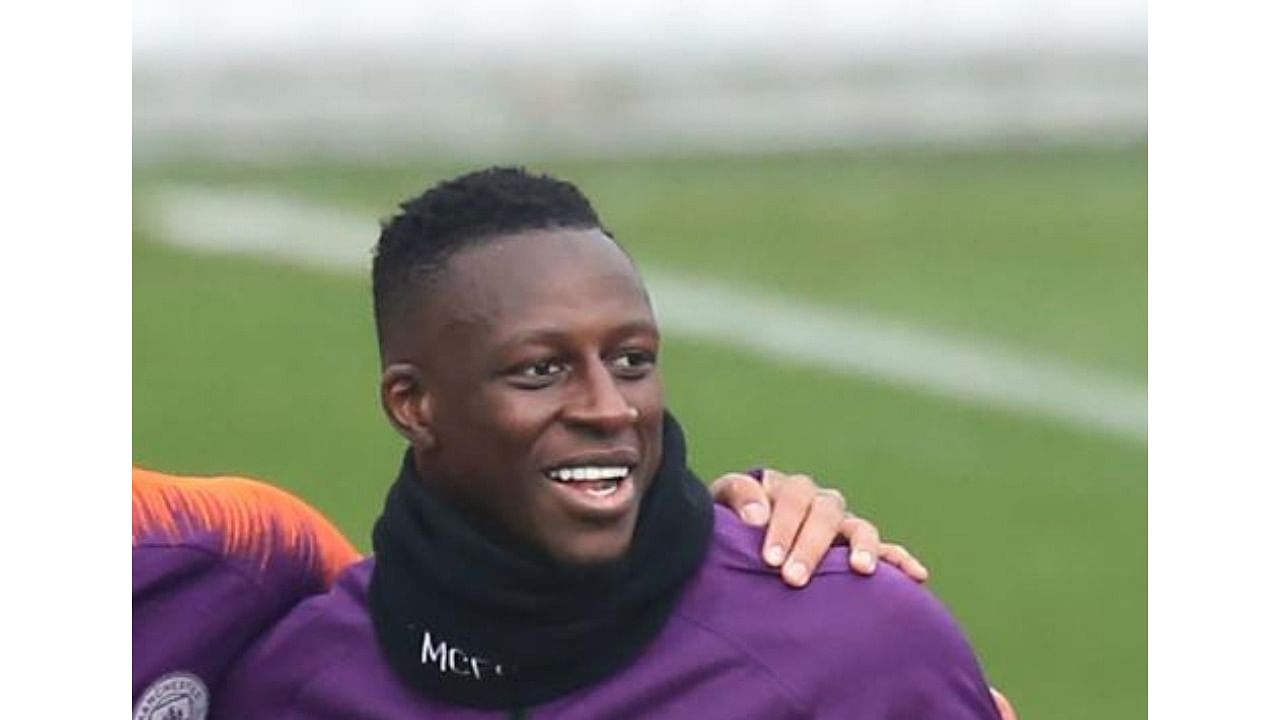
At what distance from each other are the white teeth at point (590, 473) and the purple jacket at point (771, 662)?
0.17 metres

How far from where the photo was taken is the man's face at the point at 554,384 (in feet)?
8.29

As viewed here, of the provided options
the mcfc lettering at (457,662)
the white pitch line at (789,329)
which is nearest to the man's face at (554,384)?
the mcfc lettering at (457,662)

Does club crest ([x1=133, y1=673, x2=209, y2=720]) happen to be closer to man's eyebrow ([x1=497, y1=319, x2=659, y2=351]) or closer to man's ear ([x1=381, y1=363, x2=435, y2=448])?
man's ear ([x1=381, y1=363, x2=435, y2=448])

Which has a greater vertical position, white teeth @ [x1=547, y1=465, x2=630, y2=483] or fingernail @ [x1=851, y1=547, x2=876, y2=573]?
white teeth @ [x1=547, y1=465, x2=630, y2=483]

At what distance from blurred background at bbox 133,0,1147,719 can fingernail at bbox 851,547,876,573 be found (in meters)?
3.97

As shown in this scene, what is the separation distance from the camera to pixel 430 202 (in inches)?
106

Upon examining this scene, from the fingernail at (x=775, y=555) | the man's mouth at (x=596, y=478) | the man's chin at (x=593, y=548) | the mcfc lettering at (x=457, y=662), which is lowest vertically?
the mcfc lettering at (x=457, y=662)

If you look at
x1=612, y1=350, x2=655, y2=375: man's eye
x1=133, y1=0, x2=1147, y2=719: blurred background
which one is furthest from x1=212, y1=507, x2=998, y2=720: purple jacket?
x1=133, y1=0, x2=1147, y2=719: blurred background

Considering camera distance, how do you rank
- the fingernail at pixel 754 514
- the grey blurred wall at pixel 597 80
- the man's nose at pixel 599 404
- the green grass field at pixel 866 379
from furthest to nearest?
the grey blurred wall at pixel 597 80 < the green grass field at pixel 866 379 < the fingernail at pixel 754 514 < the man's nose at pixel 599 404

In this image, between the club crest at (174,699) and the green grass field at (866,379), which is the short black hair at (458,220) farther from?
the green grass field at (866,379)

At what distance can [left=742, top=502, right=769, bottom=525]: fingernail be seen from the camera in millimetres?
2738

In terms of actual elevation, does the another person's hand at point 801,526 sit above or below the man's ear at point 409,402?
below

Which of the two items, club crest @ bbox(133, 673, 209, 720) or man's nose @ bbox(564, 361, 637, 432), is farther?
club crest @ bbox(133, 673, 209, 720)
